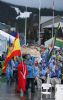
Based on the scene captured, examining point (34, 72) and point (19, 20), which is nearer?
point (34, 72)

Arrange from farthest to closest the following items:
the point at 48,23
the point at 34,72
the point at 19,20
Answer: the point at 19,20 < the point at 48,23 < the point at 34,72

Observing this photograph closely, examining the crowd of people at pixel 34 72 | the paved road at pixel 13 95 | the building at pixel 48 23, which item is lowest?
the paved road at pixel 13 95

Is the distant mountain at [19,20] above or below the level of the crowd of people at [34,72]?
above

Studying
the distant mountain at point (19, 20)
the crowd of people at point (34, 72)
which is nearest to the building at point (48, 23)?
the distant mountain at point (19, 20)

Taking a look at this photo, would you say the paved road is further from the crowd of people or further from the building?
the building

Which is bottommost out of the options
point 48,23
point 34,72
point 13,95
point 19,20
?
point 13,95

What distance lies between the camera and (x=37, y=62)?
26.3 metres

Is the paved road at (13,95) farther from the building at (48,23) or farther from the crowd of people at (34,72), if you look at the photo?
the building at (48,23)

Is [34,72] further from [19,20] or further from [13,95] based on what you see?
[19,20]

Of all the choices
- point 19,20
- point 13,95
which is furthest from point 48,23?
point 13,95

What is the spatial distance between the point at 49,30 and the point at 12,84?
4027 cm

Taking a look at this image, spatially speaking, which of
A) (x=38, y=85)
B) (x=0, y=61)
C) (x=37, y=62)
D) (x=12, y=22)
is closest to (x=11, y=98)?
(x=38, y=85)

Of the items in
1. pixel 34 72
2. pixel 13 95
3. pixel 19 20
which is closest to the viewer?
pixel 13 95

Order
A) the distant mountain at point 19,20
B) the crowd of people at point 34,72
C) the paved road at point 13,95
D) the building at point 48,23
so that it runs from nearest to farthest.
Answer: the paved road at point 13,95 < the crowd of people at point 34,72 < the building at point 48,23 < the distant mountain at point 19,20
